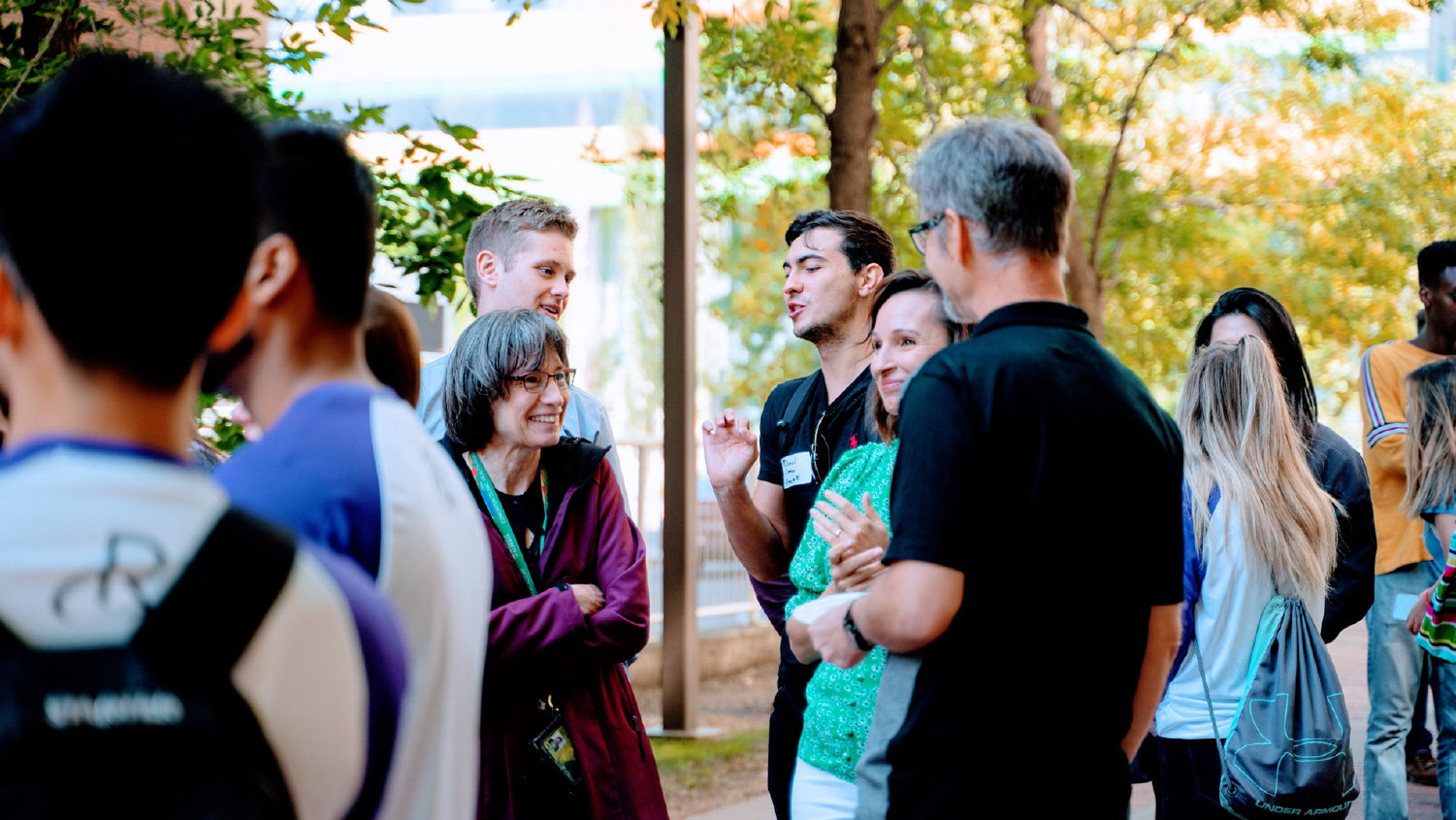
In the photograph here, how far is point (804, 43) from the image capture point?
7.85 metres

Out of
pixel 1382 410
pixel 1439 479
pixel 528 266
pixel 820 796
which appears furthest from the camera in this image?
pixel 1382 410

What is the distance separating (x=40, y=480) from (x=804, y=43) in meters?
7.31

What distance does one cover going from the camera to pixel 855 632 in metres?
2.14

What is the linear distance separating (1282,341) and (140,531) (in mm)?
3819

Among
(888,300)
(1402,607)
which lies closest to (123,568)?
(888,300)

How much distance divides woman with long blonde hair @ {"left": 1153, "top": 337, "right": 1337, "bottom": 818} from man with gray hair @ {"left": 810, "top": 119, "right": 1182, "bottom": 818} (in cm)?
128

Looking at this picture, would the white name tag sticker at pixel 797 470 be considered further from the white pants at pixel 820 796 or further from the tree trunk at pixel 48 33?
the tree trunk at pixel 48 33

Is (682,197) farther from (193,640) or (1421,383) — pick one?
(193,640)

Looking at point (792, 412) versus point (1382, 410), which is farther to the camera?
point (1382, 410)

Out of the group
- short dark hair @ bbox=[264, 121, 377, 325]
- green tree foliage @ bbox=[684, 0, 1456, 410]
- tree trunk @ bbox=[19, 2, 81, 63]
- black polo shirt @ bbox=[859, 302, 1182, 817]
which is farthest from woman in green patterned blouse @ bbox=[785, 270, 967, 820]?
green tree foliage @ bbox=[684, 0, 1456, 410]

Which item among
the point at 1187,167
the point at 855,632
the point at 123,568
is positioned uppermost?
the point at 1187,167

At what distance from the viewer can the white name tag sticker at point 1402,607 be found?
555 centimetres

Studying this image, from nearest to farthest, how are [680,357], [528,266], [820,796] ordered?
[820,796]
[528,266]
[680,357]

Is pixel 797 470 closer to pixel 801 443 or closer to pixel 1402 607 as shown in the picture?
pixel 801 443
